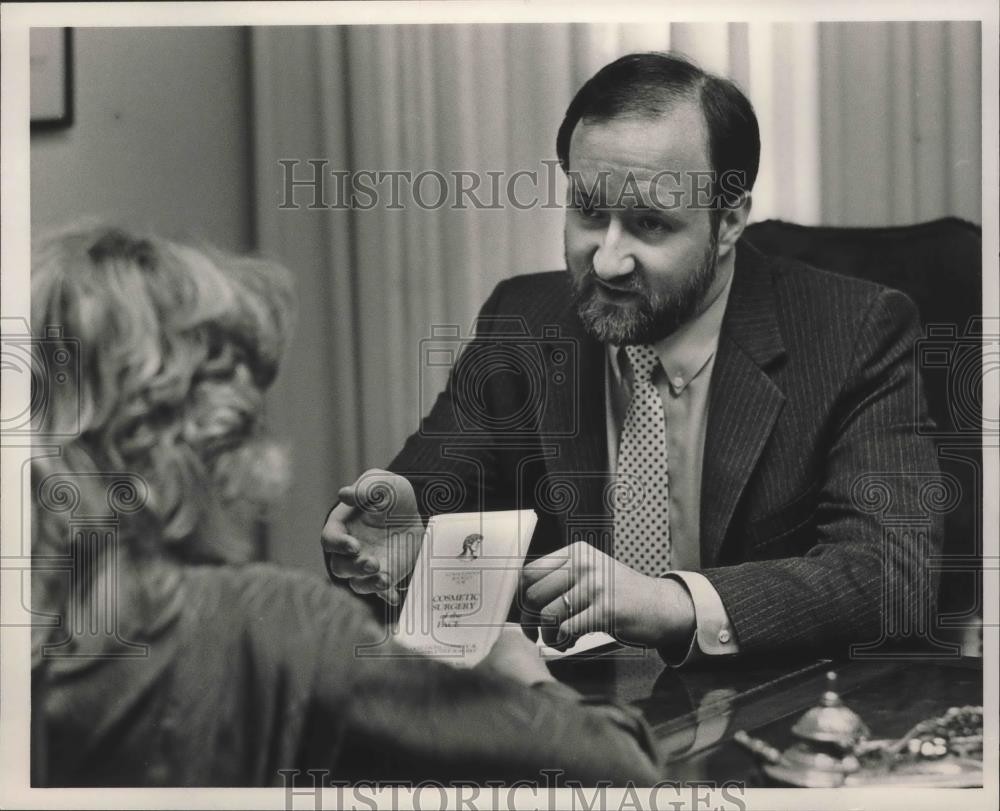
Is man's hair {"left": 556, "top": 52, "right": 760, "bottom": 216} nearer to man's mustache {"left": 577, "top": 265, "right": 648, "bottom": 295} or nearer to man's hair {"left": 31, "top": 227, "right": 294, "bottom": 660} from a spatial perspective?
man's mustache {"left": 577, "top": 265, "right": 648, "bottom": 295}

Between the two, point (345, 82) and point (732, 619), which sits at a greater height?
point (345, 82)

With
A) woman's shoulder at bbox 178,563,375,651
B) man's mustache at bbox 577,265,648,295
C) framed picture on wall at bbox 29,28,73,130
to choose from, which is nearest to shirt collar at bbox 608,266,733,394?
man's mustache at bbox 577,265,648,295

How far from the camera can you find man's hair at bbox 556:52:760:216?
243 centimetres

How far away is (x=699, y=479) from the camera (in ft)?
8.09

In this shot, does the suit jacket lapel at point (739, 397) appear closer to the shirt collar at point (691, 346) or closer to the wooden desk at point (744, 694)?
the shirt collar at point (691, 346)

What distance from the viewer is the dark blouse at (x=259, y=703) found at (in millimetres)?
2473

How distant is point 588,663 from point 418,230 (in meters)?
0.95

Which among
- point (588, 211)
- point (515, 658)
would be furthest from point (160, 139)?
point (515, 658)

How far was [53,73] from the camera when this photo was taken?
252 cm

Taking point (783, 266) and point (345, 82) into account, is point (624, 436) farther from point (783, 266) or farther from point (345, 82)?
point (345, 82)

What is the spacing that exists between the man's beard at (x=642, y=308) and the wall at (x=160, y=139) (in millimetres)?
705

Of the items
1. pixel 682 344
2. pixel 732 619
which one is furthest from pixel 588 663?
pixel 682 344

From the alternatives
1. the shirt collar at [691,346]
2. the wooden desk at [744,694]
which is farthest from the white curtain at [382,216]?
the wooden desk at [744,694]

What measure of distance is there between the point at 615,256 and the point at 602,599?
69 cm
